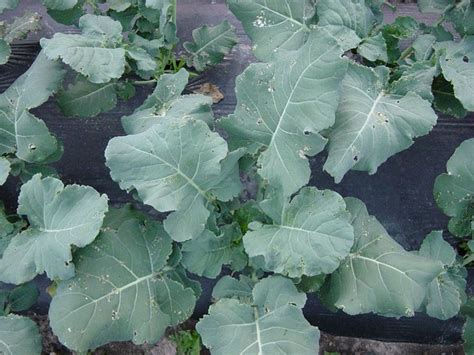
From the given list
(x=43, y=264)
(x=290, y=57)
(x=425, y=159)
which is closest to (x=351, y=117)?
(x=290, y=57)

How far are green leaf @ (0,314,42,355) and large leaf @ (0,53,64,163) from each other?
54 cm

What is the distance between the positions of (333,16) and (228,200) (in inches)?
28.5

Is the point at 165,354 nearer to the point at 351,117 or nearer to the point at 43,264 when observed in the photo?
the point at 43,264

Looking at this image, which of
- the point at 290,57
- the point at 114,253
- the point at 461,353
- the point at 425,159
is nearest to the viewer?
the point at 290,57

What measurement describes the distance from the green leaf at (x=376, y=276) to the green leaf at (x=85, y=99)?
0.94m

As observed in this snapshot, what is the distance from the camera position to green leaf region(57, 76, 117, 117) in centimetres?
202

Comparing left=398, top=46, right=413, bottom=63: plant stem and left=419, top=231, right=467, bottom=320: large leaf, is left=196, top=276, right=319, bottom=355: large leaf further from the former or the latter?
left=398, top=46, right=413, bottom=63: plant stem

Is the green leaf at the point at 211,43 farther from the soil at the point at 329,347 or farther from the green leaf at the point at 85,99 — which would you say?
the soil at the point at 329,347

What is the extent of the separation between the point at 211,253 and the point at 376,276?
0.52 m

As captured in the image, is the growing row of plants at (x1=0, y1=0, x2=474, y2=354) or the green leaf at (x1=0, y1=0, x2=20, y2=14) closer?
the growing row of plants at (x1=0, y1=0, x2=474, y2=354)

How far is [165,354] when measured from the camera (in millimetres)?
2371

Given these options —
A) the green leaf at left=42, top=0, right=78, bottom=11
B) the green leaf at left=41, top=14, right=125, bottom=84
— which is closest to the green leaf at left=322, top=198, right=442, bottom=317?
the green leaf at left=41, top=14, right=125, bottom=84

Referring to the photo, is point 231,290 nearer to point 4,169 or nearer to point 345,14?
point 4,169

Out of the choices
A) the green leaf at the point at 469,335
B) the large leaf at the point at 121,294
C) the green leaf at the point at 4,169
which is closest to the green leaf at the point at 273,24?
the large leaf at the point at 121,294
